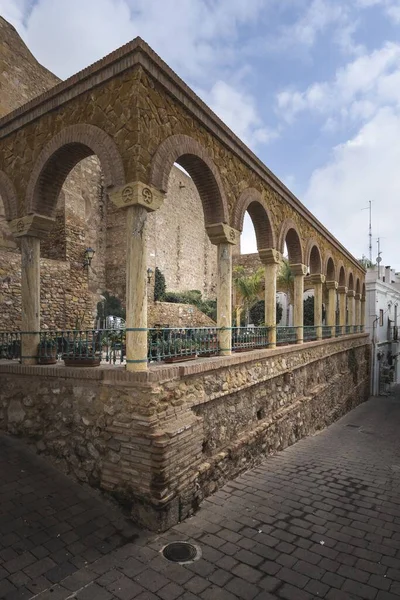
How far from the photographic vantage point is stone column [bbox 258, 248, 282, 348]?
8.09 metres

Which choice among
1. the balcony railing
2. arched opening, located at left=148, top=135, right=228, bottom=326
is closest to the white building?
arched opening, located at left=148, top=135, right=228, bottom=326

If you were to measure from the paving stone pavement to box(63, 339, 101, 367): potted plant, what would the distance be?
4.70 ft

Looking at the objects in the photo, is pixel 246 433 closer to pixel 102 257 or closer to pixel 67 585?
pixel 67 585

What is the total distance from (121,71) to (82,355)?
3606mm

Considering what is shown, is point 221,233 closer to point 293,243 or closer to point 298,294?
point 293,243

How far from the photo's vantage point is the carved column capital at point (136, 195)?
442 cm

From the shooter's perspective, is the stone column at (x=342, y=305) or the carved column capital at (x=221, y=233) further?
the stone column at (x=342, y=305)

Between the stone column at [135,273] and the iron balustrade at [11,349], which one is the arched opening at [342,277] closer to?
the stone column at [135,273]

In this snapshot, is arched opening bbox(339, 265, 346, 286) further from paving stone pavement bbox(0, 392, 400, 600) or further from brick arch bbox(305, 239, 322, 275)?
paving stone pavement bbox(0, 392, 400, 600)

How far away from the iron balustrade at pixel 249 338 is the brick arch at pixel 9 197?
4.12m

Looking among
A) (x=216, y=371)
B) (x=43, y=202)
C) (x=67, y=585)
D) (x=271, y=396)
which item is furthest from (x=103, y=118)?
(x=271, y=396)

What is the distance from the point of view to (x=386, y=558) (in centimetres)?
381

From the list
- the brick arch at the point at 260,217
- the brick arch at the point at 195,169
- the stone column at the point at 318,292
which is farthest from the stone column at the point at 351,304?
the brick arch at the point at 195,169

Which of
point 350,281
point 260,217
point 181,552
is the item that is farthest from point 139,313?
point 350,281
